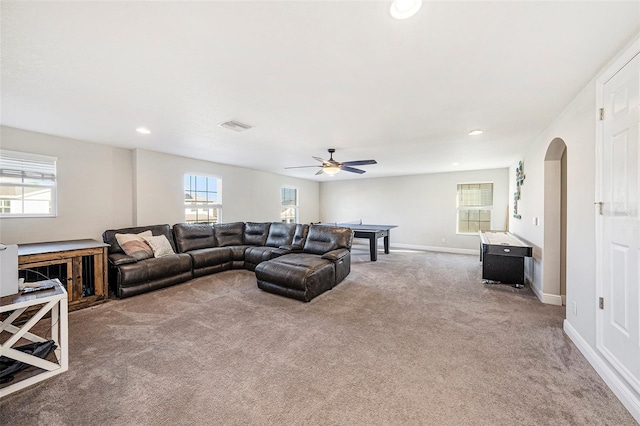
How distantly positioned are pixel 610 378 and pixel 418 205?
6143mm

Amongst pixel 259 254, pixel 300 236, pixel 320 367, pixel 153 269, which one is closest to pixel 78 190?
pixel 153 269

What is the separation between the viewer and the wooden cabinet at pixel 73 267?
2.91 meters

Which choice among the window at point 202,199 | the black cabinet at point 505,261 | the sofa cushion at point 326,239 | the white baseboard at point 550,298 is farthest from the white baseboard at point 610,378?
the window at point 202,199

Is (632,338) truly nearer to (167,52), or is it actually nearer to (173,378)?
(173,378)

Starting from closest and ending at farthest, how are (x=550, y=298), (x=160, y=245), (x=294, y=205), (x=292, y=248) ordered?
(x=550, y=298), (x=160, y=245), (x=292, y=248), (x=294, y=205)

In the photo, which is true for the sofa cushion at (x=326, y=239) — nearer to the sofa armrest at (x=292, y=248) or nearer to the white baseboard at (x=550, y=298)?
the sofa armrest at (x=292, y=248)

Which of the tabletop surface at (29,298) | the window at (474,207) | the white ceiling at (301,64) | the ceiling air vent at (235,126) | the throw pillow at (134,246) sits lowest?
the tabletop surface at (29,298)

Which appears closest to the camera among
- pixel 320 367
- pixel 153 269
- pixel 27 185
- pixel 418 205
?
pixel 320 367

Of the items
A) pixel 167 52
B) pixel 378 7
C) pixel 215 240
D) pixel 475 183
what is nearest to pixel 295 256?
pixel 215 240

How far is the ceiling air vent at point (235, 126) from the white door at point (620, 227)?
347 centimetres

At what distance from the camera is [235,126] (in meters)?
3.28

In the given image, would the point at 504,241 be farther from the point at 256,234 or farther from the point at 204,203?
the point at 204,203

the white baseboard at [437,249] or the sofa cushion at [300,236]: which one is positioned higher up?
the sofa cushion at [300,236]

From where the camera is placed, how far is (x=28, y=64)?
74.1 inches
